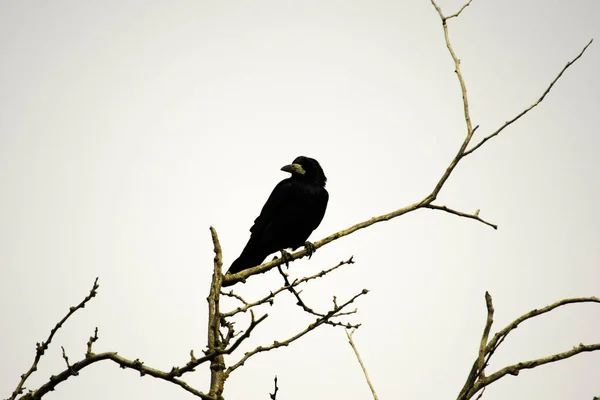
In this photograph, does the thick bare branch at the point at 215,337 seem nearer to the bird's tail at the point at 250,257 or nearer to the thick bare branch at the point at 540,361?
the thick bare branch at the point at 540,361

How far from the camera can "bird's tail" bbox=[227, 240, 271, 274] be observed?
25.7 feet

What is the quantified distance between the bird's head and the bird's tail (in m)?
1.27

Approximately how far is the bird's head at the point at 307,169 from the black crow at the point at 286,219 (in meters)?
0.03

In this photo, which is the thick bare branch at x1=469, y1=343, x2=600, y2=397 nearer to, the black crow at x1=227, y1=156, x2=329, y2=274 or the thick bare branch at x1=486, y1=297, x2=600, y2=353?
the thick bare branch at x1=486, y1=297, x2=600, y2=353

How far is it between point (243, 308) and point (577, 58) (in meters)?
2.44

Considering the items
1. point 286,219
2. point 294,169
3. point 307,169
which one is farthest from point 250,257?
point 307,169

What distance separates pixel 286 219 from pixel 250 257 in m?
0.66

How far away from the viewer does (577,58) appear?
3738 mm

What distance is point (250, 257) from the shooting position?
25.9 feet

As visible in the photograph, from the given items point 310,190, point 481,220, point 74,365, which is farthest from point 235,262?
point 74,365

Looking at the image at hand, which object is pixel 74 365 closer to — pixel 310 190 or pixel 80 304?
pixel 80 304

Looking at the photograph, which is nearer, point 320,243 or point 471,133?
point 471,133

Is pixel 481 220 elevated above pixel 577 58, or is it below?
below

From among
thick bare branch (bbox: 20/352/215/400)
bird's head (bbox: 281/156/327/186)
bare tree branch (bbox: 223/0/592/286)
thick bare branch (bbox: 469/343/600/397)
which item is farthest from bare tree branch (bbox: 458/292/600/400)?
bird's head (bbox: 281/156/327/186)
